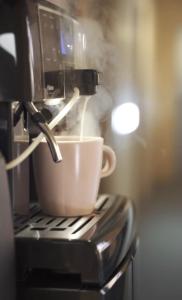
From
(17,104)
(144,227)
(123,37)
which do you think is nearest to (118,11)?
(123,37)

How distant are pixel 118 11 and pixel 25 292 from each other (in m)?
0.87

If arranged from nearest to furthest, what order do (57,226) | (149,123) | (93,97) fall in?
(57,226) → (93,97) → (149,123)

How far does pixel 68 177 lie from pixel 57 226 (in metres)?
0.08

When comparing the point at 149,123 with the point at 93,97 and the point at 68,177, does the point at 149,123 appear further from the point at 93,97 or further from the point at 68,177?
the point at 68,177

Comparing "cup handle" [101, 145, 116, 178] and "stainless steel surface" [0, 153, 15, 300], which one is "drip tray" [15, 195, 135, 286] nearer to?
"stainless steel surface" [0, 153, 15, 300]

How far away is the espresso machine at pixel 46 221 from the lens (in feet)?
1.78

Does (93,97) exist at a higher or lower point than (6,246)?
higher

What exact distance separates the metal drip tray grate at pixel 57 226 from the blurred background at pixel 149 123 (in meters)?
0.51

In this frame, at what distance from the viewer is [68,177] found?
700mm

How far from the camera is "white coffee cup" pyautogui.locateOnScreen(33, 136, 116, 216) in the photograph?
27.5 inches

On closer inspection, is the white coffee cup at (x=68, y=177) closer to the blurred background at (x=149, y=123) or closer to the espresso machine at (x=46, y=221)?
the espresso machine at (x=46, y=221)

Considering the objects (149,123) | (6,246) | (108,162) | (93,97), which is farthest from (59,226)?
(149,123)

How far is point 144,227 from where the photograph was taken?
1274 mm

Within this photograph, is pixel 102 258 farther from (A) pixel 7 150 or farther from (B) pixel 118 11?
(B) pixel 118 11
